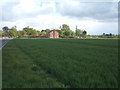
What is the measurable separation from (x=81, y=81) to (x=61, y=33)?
117377 mm

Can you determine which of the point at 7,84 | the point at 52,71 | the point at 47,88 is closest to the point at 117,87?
the point at 47,88

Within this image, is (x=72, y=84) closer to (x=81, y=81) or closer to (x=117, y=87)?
(x=81, y=81)

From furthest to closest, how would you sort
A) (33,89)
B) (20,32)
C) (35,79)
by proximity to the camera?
1. (20,32)
2. (35,79)
3. (33,89)

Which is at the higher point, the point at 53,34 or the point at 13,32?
the point at 13,32

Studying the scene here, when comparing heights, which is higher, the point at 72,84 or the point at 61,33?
the point at 61,33

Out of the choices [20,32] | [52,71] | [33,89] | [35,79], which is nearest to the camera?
[33,89]

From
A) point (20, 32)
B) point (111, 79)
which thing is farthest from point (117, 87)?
point (20, 32)

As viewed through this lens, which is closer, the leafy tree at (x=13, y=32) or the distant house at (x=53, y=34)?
the distant house at (x=53, y=34)

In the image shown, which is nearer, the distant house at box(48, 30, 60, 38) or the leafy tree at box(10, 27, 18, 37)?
the distant house at box(48, 30, 60, 38)

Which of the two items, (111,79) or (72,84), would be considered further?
(111,79)

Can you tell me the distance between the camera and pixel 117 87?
156 inches

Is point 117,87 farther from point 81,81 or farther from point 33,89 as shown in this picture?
point 33,89

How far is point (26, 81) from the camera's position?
15.3ft

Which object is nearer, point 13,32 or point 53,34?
point 53,34
